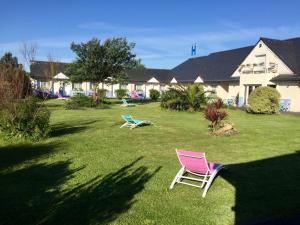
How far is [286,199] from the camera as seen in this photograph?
6711mm

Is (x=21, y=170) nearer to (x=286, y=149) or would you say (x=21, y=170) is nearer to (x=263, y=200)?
(x=263, y=200)

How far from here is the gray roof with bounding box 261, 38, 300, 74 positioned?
1198 inches

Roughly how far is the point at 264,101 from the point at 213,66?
1998 centimetres

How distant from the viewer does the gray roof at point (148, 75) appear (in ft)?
193

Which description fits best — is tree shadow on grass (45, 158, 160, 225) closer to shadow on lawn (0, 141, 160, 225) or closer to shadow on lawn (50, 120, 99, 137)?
shadow on lawn (0, 141, 160, 225)

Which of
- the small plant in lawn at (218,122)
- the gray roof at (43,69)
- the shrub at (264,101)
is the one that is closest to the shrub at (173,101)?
the shrub at (264,101)

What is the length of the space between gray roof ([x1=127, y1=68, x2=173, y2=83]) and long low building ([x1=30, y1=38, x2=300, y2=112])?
0.55 feet

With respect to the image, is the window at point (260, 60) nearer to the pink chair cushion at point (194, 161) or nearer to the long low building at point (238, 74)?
the long low building at point (238, 74)

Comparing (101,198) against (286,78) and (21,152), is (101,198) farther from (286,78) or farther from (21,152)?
(286,78)

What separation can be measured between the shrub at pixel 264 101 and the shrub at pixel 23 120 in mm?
17569

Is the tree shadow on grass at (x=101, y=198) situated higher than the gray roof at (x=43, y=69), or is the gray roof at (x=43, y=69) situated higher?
the gray roof at (x=43, y=69)

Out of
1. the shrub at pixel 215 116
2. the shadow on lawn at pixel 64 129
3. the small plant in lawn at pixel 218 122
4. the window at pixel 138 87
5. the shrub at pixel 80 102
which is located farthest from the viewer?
the window at pixel 138 87

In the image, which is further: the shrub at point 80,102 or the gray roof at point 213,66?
the gray roof at point 213,66

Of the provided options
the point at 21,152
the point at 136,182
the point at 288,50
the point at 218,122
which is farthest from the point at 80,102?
the point at 136,182
